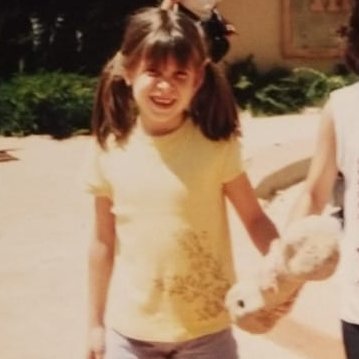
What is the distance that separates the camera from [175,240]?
231 centimetres

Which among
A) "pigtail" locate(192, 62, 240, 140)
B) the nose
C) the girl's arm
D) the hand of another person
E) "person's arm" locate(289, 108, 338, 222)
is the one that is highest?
the nose

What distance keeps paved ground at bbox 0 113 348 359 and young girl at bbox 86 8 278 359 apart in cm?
201

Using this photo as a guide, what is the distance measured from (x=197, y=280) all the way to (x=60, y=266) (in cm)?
420

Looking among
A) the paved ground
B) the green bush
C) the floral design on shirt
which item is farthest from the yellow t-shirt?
the green bush

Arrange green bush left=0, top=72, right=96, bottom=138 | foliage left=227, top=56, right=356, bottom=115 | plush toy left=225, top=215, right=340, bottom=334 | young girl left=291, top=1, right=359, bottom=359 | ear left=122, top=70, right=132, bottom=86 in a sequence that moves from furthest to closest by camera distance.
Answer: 1. foliage left=227, top=56, right=356, bottom=115
2. green bush left=0, top=72, right=96, bottom=138
3. ear left=122, top=70, right=132, bottom=86
4. young girl left=291, top=1, right=359, bottom=359
5. plush toy left=225, top=215, right=340, bottom=334

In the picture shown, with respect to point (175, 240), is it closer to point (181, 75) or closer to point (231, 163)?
point (231, 163)

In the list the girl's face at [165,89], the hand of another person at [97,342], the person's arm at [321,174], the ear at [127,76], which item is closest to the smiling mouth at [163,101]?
the girl's face at [165,89]

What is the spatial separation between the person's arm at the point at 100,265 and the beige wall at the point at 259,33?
13619 mm

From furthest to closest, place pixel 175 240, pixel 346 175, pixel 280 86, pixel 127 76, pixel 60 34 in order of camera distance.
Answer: pixel 60 34 → pixel 280 86 → pixel 127 76 → pixel 175 240 → pixel 346 175

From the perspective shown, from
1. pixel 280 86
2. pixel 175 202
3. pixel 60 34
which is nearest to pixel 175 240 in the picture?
pixel 175 202

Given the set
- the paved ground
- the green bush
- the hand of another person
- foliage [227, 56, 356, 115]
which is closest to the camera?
the hand of another person

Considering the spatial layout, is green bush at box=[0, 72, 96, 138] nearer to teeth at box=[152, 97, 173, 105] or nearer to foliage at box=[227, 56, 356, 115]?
foliage at box=[227, 56, 356, 115]

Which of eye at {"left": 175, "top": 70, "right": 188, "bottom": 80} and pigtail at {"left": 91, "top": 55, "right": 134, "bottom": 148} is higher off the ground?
eye at {"left": 175, "top": 70, "right": 188, "bottom": 80}

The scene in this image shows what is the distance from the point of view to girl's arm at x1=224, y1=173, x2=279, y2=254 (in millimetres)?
2332
